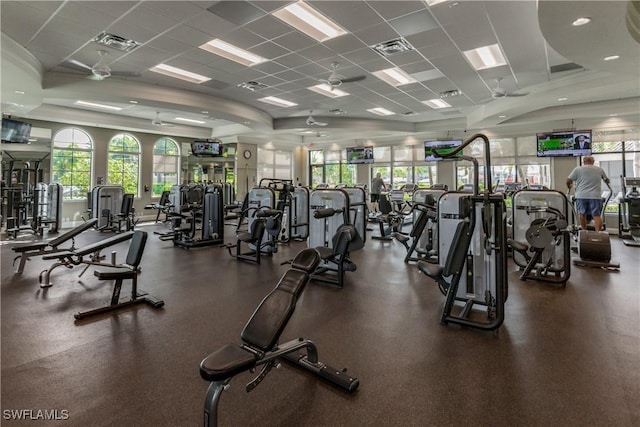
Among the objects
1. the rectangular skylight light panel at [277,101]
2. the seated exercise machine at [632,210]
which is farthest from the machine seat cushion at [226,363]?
the seated exercise machine at [632,210]

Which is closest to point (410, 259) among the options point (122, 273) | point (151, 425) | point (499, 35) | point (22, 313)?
point (499, 35)

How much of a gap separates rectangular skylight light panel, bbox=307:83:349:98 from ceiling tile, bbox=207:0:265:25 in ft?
11.2

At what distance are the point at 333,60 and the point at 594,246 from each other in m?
5.48

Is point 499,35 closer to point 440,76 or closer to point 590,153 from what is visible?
point 440,76

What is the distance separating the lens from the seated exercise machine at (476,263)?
2.90 meters

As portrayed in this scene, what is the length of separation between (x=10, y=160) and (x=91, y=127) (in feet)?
9.04

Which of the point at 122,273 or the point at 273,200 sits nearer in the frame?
the point at 122,273

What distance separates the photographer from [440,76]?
7.22 m

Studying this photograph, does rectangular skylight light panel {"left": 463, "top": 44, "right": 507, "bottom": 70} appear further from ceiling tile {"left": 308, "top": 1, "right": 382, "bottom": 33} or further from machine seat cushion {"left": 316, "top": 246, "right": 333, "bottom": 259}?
machine seat cushion {"left": 316, "top": 246, "right": 333, "bottom": 259}

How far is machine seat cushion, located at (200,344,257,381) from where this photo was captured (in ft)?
5.14

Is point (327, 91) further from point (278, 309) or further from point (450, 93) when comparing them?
point (278, 309)

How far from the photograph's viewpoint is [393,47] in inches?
224

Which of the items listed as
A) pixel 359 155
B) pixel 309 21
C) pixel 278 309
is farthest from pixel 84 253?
pixel 359 155

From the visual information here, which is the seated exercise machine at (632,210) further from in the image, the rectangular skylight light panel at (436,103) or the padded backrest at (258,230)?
the padded backrest at (258,230)
